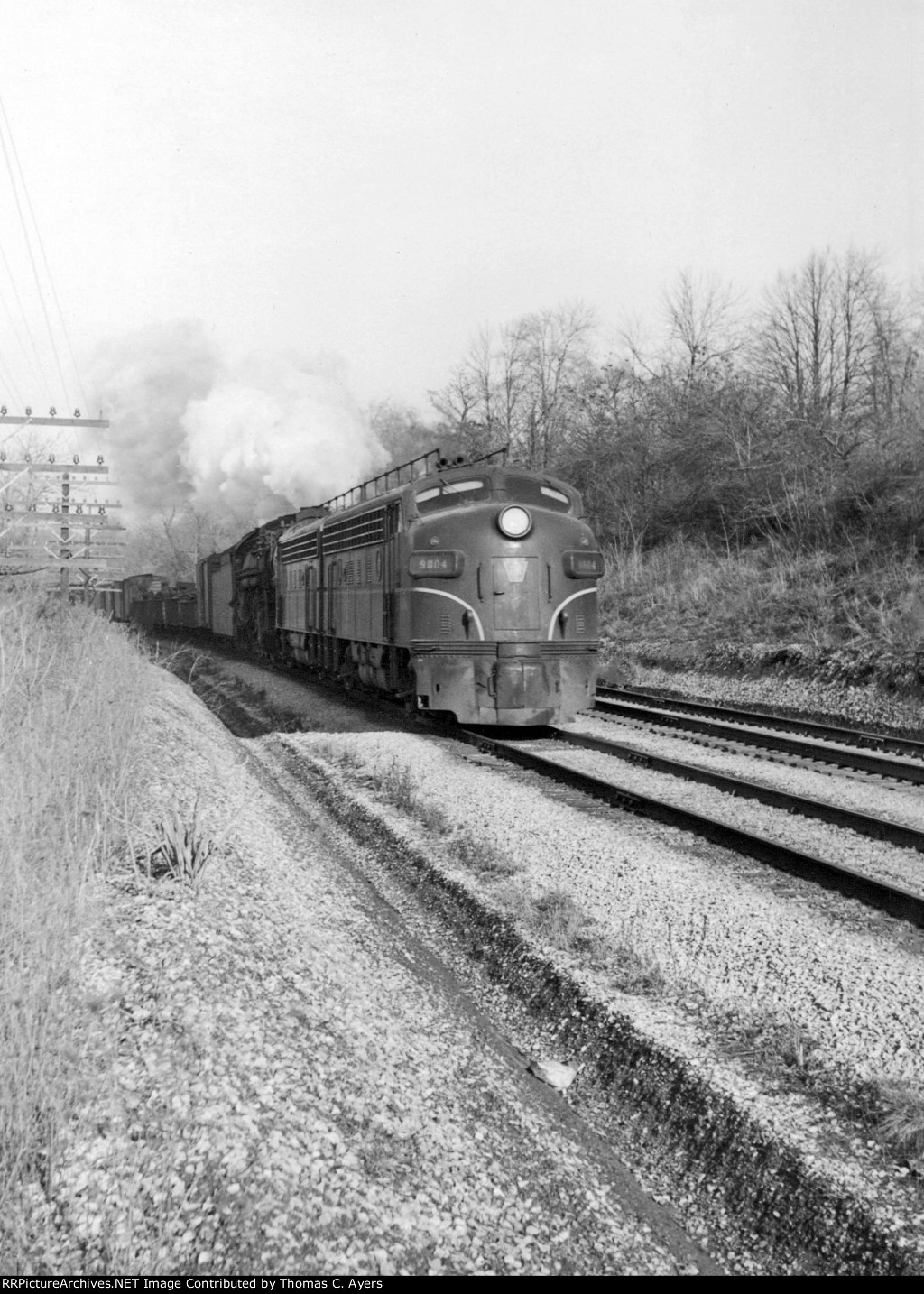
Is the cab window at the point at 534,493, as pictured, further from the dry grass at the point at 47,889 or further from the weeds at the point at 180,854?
the weeds at the point at 180,854

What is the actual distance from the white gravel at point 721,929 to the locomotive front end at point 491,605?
308 cm

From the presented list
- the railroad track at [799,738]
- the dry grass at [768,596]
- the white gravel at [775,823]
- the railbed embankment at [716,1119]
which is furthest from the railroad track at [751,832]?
the dry grass at [768,596]

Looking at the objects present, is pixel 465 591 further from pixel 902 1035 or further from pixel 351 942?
pixel 902 1035

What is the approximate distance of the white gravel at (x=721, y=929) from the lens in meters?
4.36

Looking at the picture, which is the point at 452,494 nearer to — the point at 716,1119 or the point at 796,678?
the point at 796,678

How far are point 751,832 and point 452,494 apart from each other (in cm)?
634

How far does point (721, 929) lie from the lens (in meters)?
5.55

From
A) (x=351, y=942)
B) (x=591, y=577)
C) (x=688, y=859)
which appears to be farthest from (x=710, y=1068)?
(x=591, y=577)

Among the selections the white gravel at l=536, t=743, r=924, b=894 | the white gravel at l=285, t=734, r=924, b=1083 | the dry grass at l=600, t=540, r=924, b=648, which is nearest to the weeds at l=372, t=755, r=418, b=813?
the white gravel at l=285, t=734, r=924, b=1083

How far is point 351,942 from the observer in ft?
19.1

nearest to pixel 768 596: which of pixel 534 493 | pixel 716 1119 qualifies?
pixel 534 493

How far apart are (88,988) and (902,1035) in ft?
11.0

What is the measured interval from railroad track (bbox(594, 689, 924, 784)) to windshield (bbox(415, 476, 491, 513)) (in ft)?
14.4

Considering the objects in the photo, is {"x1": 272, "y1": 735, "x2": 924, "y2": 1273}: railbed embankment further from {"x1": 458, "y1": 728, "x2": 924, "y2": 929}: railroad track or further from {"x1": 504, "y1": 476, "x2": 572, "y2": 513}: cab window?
{"x1": 504, "y1": 476, "x2": 572, "y2": 513}: cab window
